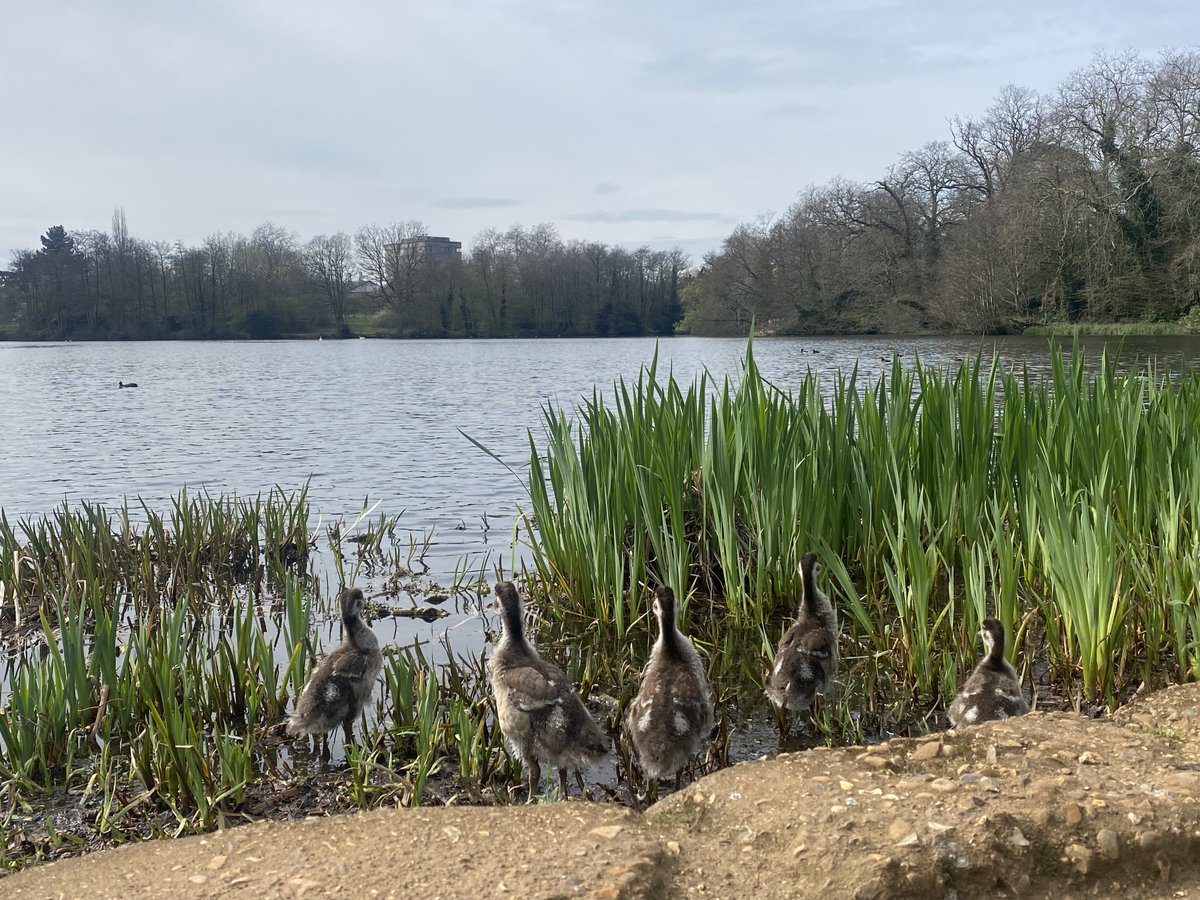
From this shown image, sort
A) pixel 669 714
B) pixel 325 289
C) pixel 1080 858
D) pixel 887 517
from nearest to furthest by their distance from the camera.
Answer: pixel 1080 858, pixel 669 714, pixel 887 517, pixel 325 289

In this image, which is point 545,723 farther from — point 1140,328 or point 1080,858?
point 1140,328

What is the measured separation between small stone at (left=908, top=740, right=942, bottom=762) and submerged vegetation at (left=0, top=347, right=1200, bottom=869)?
0.95 metres

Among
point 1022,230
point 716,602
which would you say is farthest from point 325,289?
point 716,602

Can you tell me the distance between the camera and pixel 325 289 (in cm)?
10438

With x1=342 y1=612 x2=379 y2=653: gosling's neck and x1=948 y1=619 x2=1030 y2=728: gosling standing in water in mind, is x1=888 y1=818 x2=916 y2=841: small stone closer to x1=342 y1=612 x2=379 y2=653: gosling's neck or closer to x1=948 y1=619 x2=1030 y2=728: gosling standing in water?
x1=948 y1=619 x2=1030 y2=728: gosling standing in water

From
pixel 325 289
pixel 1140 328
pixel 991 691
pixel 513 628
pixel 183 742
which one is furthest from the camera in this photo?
pixel 325 289

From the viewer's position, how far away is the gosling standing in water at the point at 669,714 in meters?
4.27

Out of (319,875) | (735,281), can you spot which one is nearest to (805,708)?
(319,875)

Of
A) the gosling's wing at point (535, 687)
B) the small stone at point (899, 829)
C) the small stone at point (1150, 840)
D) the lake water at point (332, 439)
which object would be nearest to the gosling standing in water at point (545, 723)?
the gosling's wing at point (535, 687)

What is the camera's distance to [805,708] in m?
5.04

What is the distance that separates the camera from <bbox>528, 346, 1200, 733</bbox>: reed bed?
16.5 feet

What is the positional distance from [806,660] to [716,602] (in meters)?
1.78

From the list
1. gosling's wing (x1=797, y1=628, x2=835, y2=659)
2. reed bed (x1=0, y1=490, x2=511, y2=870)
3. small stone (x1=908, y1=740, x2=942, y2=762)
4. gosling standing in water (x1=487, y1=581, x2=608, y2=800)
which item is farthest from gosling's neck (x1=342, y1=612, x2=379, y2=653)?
small stone (x1=908, y1=740, x2=942, y2=762)

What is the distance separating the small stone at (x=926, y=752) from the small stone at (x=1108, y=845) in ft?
2.31
